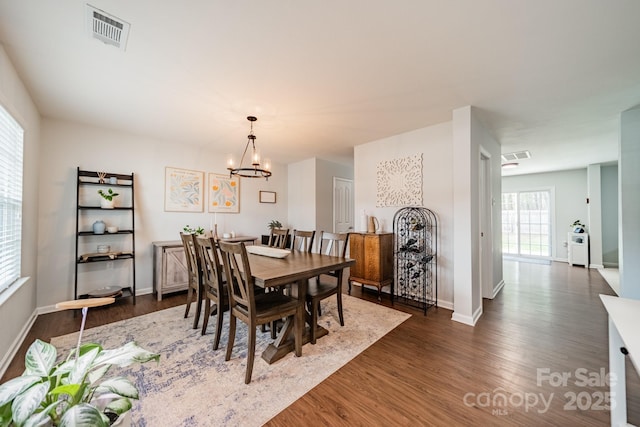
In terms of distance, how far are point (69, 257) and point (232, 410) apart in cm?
337

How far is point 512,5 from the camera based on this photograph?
4.91ft

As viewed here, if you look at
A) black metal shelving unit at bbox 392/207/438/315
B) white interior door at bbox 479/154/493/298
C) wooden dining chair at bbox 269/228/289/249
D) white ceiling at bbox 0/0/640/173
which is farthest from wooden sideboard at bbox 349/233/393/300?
white ceiling at bbox 0/0/640/173

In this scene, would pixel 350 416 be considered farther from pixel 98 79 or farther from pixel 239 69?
pixel 98 79

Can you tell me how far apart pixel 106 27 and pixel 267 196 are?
399 centimetres

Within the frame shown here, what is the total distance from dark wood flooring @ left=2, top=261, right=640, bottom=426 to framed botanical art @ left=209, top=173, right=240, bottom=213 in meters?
2.12

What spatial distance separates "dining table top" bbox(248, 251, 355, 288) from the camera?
74.9 inches

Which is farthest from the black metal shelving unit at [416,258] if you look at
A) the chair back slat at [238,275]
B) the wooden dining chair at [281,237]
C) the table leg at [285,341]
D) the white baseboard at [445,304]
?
the chair back slat at [238,275]

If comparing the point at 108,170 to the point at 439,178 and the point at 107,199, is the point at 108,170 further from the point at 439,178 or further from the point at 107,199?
the point at 439,178

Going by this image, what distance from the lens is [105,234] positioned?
3.51 meters

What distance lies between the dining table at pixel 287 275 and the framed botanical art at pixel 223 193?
2.47 metres

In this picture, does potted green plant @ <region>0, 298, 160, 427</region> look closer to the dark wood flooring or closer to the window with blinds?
the dark wood flooring

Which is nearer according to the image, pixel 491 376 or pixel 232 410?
pixel 232 410

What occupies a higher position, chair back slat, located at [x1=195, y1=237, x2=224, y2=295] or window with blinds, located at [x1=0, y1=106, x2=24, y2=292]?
window with blinds, located at [x1=0, y1=106, x2=24, y2=292]

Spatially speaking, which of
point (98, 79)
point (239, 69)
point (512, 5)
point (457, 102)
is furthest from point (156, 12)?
point (457, 102)
